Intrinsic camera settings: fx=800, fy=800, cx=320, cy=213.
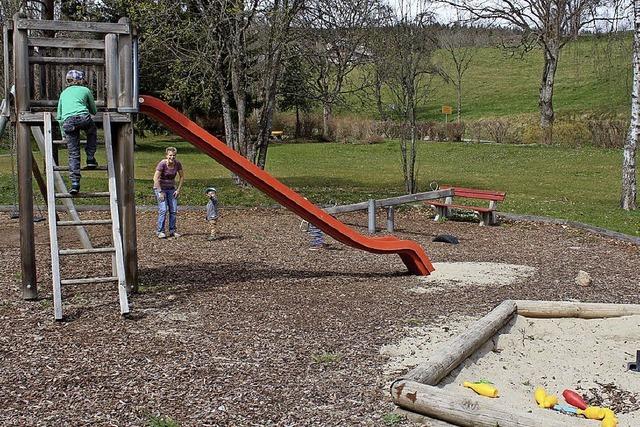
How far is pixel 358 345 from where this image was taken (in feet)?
21.0

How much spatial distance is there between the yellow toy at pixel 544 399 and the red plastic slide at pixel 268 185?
14.3 ft

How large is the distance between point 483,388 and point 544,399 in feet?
1.30

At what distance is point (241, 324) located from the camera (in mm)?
7051

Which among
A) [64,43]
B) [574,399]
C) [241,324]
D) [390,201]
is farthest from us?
[390,201]

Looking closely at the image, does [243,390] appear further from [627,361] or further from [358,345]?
[627,361]

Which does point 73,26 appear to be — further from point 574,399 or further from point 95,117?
point 574,399

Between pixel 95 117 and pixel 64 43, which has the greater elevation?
pixel 64 43

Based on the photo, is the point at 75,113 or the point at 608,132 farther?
the point at 608,132

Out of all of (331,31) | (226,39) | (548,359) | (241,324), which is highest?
(331,31)

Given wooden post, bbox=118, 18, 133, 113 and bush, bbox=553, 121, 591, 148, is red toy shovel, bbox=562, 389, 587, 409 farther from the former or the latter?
bush, bbox=553, 121, 591, 148

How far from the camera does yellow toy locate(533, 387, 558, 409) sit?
516cm

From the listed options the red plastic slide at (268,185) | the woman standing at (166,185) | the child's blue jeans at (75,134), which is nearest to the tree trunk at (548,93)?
the woman standing at (166,185)

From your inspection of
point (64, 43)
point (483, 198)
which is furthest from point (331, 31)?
point (64, 43)

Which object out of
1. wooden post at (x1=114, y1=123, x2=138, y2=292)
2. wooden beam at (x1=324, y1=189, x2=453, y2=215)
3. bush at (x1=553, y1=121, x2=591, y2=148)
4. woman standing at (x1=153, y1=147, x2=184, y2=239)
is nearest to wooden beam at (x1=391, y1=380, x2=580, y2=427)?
wooden post at (x1=114, y1=123, x2=138, y2=292)
